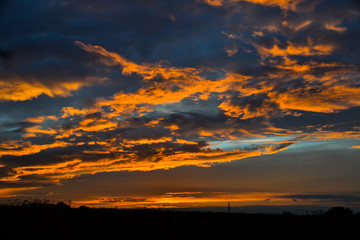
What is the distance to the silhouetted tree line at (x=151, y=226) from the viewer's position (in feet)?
59.3

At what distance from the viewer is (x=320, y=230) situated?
65.6 feet

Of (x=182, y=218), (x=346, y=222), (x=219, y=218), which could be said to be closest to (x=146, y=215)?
(x=182, y=218)

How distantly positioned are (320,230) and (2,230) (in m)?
18.7

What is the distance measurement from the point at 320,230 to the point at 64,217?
1638 cm

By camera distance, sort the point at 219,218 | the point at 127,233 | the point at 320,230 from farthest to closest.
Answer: the point at 219,218 < the point at 320,230 < the point at 127,233

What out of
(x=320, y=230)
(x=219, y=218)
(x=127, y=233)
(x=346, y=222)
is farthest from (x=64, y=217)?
(x=346, y=222)

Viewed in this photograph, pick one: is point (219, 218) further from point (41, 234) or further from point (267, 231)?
point (41, 234)

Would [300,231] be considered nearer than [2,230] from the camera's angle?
No

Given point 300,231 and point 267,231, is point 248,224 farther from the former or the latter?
point 300,231

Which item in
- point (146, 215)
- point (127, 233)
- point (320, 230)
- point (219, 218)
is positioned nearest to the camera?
point (127, 233)

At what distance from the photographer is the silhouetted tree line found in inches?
711

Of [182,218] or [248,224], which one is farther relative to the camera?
[182,218]

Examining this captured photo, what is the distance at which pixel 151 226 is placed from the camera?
20266 mm

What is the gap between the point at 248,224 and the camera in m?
20.8
